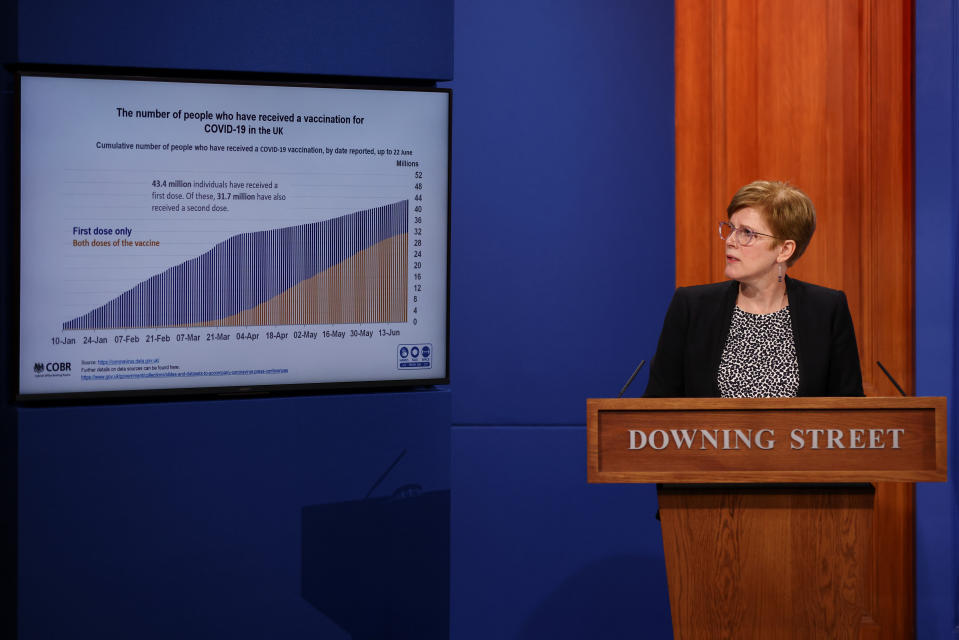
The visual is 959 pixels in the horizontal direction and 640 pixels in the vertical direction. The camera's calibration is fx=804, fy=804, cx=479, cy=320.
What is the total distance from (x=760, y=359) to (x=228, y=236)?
1.51 metres

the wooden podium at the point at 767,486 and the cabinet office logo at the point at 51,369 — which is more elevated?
the cabinet office logo at the point at 51,369

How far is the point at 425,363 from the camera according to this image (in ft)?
8.15

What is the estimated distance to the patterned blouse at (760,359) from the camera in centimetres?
210

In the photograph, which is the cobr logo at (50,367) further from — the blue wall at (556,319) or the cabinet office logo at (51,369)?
the blue wall at (556,319)

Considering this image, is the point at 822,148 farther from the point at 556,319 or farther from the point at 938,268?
the point at 556,319

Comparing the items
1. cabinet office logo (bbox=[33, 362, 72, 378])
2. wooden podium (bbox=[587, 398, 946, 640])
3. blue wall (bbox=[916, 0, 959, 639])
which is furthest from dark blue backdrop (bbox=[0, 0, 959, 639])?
cabinet office logo (bbox=[33, 362, 72, 378])

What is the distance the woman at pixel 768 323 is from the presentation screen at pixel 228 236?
794 mm

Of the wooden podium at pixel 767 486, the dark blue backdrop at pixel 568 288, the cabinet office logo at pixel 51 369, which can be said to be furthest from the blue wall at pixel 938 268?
the cabinet office logo at pixel 51 369

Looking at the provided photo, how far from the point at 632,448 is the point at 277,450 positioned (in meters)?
1.13

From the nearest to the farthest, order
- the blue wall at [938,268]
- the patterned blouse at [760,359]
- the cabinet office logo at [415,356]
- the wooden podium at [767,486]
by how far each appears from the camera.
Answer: the wooden podium at [767,486] < the patterned blouse at [760,359] < the cabinet office logo at [415,356] < the blue wall at [938,268]

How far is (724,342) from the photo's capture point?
2148mm

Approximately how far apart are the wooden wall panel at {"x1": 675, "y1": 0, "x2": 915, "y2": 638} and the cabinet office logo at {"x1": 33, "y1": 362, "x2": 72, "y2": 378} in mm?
2023

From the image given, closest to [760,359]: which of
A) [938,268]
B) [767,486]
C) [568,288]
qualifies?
[767,486]

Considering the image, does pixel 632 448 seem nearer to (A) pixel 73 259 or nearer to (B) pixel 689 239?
(B) pixel 689 239
